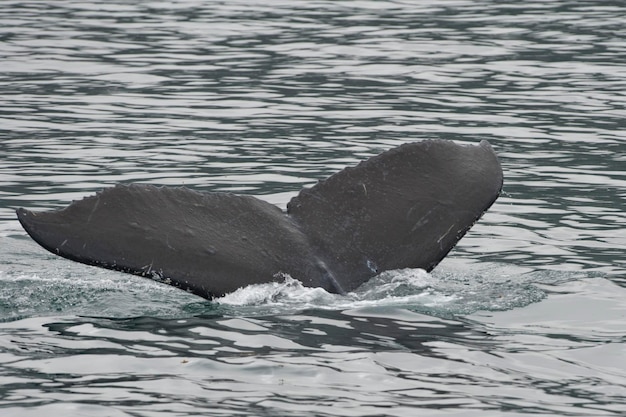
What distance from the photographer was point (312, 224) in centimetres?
808

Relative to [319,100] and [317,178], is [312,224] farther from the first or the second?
[319,100]

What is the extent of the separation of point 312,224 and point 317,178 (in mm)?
5490

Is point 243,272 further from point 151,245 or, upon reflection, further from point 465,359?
point 465,359

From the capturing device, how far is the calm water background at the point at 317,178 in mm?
7020

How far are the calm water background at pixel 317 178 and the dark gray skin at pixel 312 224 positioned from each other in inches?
6.9

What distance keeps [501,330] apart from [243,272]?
5.04ft

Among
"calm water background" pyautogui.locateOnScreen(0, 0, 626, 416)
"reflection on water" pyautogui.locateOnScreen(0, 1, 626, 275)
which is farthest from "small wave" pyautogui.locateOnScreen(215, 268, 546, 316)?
"reflection on water" pyautogui.locateOnScreen(0, 1, 626, 275)

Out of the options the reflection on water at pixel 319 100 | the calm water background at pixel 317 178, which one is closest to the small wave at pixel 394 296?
the calm water background at pixel 317 178

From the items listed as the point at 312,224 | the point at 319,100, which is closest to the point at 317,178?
the point at 319,100

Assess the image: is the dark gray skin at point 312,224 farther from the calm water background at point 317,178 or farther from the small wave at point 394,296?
the calm water background at point 317,178

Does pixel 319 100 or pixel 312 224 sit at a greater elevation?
pixel 312 224

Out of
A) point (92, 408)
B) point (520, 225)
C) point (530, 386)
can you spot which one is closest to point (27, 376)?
point (92, 408)

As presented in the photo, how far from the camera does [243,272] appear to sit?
25.4ft

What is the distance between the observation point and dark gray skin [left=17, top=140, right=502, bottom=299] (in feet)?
24.4
